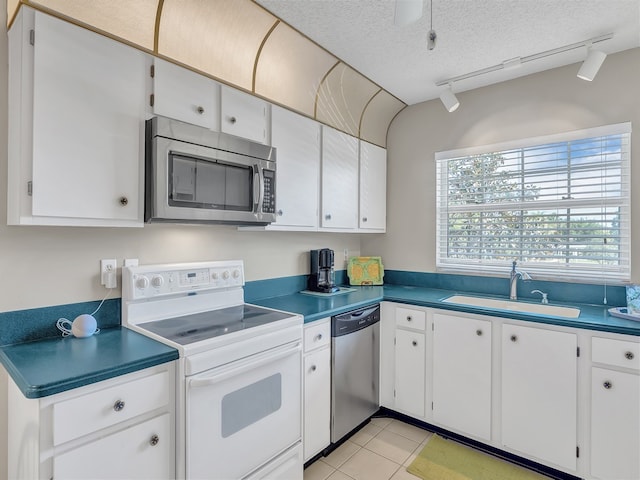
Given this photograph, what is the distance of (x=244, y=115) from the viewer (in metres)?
2.04

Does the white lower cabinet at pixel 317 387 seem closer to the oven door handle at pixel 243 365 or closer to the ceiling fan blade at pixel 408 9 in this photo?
the oven door handle at pixel 243 365

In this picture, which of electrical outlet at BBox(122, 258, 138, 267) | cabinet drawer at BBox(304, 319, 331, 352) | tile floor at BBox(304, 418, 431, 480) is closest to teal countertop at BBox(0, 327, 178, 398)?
electrical outlet at BBox(122, 258, 138, 267)

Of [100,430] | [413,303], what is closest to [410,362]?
[413,303]

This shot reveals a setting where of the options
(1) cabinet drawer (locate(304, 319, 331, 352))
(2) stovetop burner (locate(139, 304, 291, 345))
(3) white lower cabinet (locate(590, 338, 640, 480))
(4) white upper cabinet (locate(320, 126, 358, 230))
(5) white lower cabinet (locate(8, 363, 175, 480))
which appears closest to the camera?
(5) white lower cabinet (locate(8, 363, 175, 480))

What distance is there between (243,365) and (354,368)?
1.03m

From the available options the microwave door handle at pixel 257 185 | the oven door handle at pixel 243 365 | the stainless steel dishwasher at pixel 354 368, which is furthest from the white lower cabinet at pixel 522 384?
the microwave door handle at pixel 257 185

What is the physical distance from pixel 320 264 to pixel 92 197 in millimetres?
1670

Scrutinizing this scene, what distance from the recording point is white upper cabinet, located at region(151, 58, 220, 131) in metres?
1.68

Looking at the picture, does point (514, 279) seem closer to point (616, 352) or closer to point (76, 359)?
point (616, 352)

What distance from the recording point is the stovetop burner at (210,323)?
158cm

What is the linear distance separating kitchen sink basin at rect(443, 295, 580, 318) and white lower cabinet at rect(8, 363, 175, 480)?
1.94 m

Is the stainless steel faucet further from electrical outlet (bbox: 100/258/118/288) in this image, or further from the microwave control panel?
electrical outlet (bbox: 100/258/118/288)

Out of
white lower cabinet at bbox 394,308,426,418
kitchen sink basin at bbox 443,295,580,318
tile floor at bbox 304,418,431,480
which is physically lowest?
tile floor at bbox 304,418,431,480

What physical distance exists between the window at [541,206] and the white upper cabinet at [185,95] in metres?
1.98
